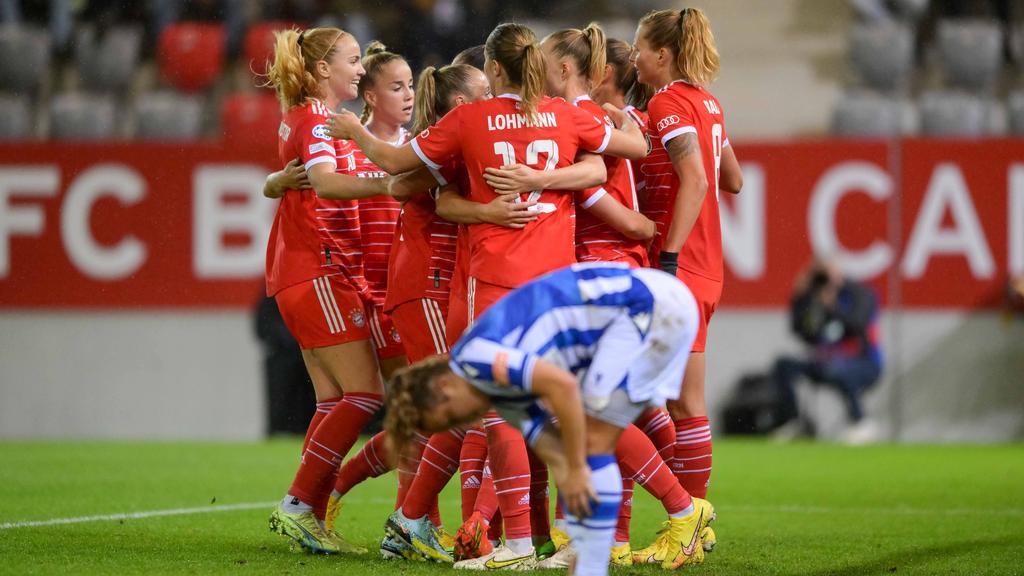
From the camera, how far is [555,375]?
12.8 ft

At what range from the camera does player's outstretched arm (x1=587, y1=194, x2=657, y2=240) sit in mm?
5277

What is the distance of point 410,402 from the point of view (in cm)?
402

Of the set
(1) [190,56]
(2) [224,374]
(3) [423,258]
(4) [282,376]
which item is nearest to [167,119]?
(1) [190,56]

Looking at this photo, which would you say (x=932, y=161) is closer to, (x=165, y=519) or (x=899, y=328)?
(x=899, y=328)

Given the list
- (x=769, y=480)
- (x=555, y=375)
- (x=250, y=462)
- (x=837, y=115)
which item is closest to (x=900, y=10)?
(x=837, y=115)

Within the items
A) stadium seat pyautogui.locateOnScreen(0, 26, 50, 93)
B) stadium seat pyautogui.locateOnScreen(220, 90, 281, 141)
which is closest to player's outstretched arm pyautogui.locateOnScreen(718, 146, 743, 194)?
stadium seat pyautogui.locateOnScreen(220, 90, 281, 141)

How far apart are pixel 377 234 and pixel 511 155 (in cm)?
Result: 119

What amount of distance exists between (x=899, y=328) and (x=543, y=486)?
7534 mm

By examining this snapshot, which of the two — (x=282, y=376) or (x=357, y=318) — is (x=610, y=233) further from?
(x=282, y=376)

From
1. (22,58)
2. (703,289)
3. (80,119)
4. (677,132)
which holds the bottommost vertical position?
(703,289)

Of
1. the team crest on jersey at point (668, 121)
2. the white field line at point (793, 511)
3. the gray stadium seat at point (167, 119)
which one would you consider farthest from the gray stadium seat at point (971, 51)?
the team crest on jersey at point (668, 121)

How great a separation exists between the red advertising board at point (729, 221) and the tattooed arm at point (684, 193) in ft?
22.4

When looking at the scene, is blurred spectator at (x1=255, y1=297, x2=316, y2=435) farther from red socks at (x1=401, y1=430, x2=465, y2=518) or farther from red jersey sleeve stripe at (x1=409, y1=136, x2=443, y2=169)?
red jersey sleeve stripe at (x1=409, y1=136, x2=443, y2=169)

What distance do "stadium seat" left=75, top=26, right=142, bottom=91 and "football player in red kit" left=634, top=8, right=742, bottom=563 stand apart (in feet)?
29.8
